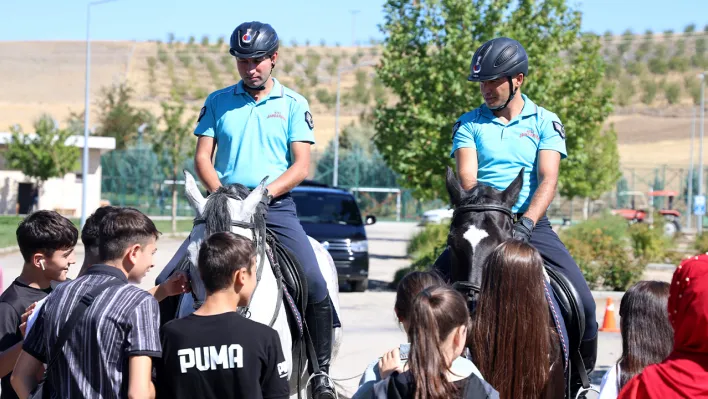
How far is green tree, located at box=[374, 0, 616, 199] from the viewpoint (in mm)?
22625

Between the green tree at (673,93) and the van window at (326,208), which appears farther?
the green tree at (673,93)

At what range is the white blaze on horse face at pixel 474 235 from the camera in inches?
213

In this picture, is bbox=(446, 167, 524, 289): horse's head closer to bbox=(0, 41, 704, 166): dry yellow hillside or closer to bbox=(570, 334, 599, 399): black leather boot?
bbox=(570, 334, 599, 399): black leather boot

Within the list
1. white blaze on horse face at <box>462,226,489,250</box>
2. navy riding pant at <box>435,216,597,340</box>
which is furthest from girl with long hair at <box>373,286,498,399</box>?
navy riding pant at <box>435,216,597,340</box>

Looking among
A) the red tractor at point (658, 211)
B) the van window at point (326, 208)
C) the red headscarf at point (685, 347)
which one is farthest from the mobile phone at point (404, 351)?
the red tractor at point (658, 211)

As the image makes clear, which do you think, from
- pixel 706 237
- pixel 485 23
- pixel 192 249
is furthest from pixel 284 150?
pixel 706 237

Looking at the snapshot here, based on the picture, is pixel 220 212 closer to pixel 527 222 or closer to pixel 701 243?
pixel 527 222

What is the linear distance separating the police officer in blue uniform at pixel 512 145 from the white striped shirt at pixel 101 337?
2350mm

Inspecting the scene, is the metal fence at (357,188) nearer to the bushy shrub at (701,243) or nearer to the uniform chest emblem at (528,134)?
the bushy shrub at (701,243)

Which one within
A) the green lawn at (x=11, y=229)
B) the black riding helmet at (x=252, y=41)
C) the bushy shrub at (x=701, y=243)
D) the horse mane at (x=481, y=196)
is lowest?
the green lawn at (x=11, y=229)

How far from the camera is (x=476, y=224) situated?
216 inches

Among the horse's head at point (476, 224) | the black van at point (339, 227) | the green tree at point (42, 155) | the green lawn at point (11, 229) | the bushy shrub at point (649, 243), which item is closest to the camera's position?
the horse's head at point (476, 224)

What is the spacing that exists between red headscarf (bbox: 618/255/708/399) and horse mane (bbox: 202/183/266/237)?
2681 mm

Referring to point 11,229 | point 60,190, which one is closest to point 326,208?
point 11,229
